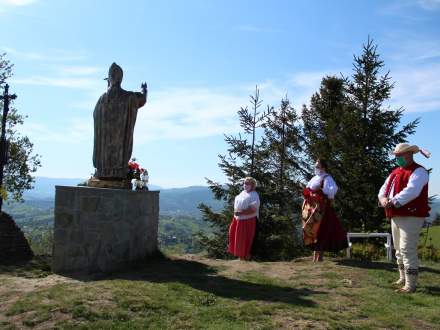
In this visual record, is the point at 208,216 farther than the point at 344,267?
Yes

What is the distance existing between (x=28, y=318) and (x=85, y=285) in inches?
55.9

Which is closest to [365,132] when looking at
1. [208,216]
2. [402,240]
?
[208,216]

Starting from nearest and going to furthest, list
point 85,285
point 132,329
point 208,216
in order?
1. point 132,329
2. point 85,285
3. point 208,216

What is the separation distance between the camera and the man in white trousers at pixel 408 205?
6531 mm

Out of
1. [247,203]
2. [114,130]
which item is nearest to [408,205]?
[247,203]

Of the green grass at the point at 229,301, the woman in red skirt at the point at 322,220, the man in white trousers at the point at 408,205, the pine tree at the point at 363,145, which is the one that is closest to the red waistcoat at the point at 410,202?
the man in white trousers at the point at 408,205

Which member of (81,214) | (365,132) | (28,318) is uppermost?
(365,132)

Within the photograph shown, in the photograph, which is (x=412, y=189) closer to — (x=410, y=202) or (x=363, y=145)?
(x=410, y=202)

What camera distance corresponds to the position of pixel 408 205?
6.57m

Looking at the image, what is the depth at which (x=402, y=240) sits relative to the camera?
671cm

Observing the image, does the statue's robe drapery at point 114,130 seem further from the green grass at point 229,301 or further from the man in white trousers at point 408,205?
the man in white trousers at point 408,205

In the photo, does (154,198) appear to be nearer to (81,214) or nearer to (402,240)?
(81,214)

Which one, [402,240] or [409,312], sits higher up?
[402,240]

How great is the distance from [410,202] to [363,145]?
38.5 ft
